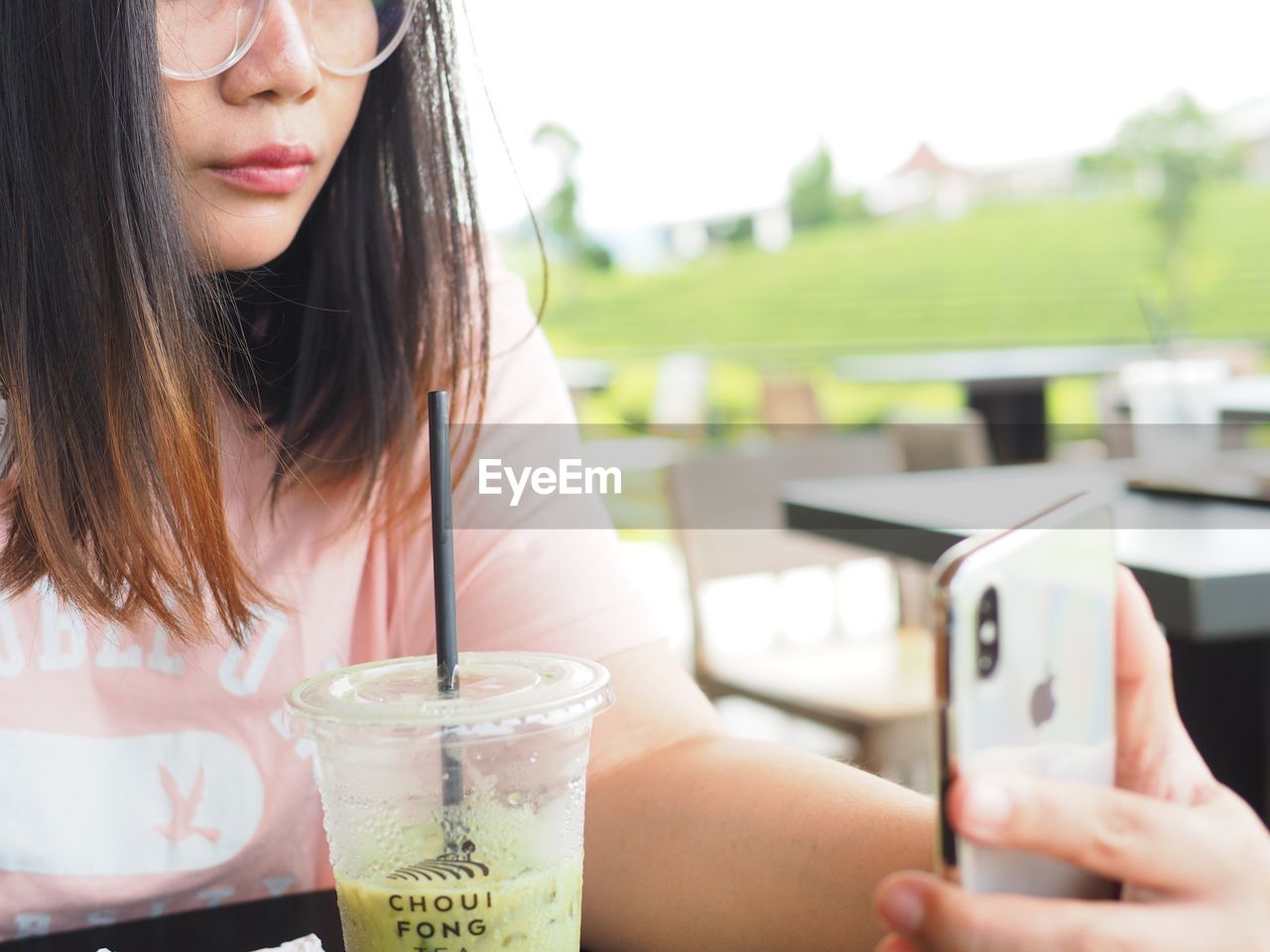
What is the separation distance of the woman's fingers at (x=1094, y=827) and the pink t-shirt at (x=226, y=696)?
0.48 m

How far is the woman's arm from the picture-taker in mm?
720

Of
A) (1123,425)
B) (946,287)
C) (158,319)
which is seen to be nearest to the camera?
(158,319)

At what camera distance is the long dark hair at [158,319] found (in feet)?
2.48

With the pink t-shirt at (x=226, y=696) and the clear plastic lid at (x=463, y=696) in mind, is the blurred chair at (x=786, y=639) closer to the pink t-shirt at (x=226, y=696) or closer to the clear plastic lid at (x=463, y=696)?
the pink t-shirt at (x=226, y=696)

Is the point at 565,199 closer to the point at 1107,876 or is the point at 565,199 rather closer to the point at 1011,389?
the point at 1011,389

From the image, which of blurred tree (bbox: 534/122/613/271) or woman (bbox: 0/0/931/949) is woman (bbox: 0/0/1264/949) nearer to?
woman (bbox: 0/0/931/949)

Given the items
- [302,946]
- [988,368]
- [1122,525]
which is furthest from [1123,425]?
[988,368]

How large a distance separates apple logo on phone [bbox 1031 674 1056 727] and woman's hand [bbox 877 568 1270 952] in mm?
25

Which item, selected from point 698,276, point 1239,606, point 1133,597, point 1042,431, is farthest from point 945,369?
point 698,276

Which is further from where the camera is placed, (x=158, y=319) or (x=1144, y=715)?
(x=158, y=319)

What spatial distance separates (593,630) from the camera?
0.92 metres

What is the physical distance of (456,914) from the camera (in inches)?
21.8

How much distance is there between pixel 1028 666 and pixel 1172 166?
41.8 ft

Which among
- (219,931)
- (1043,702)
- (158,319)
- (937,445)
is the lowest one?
(219,931)
